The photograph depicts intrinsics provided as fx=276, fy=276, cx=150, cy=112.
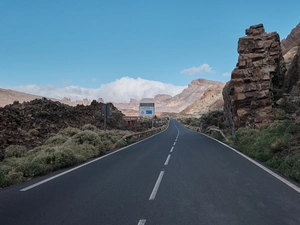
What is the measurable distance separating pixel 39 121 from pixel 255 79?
20856mm

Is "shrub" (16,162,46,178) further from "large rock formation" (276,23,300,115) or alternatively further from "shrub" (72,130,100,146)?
"large rock formation" (276,23,300,115)

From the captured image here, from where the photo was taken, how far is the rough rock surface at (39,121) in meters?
21.3

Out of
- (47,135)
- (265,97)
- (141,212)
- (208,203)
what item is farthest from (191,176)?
(47,135)

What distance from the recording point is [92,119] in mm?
37531

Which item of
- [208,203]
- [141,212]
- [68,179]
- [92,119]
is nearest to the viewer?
[141,212]

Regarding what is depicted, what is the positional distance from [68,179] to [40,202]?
8.12 feet

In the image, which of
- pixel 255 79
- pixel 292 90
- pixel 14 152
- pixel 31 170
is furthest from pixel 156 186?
pixel 292 90

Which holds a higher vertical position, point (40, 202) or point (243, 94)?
point (243, 94)

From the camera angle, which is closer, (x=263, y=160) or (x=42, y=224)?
(x=42, y=224)

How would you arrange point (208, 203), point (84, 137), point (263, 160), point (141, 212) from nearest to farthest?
point (141, 212) → point (208, 203) → point (263, 160) → point (84, 137)

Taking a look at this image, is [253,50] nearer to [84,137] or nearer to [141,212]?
[84,137]

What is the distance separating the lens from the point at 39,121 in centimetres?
2762

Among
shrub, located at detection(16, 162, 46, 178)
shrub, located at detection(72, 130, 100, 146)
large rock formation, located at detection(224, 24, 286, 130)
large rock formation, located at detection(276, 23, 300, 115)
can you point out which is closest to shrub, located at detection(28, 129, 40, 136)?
shrub, located at detection(72, 130, 100, 146)

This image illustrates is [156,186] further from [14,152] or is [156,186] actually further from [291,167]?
[14,152]
